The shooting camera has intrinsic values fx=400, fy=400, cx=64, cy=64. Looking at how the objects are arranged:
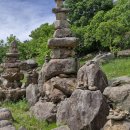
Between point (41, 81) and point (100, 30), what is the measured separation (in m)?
26.8

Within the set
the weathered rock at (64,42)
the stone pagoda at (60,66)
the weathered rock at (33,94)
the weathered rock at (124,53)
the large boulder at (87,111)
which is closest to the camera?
the large boulder at (87,111)

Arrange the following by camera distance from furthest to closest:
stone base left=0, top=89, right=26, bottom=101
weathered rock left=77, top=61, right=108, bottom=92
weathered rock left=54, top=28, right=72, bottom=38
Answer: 1. stone base left=0, top=89, right=26, bottom=101
2. weathered rock left=54, top=28, right=72, bottom=38
3. weathered rock left=77, top=61, right=108, bottom=92

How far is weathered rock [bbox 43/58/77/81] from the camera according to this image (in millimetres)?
19484

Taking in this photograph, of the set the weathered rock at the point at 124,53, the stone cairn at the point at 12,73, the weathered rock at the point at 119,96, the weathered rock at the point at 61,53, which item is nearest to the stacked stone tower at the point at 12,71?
the stone cairn at the point at 12,73

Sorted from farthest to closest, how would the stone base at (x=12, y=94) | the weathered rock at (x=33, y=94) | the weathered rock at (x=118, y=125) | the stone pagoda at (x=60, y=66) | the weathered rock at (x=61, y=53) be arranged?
the stone base at (x=12, y=94), the weathered rock at (x=33, y=94), the weathered rock at (x=61, y=53), the stone pagoda at (x=60, y=66), the weathered rock at (x=118, y=125)

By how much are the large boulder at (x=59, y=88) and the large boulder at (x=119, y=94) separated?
3742 millimetres

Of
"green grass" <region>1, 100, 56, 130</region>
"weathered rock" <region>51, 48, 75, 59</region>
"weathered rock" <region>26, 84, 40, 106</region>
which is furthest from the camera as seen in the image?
"weathered rock" <region>26, 84, 40, 106</region>

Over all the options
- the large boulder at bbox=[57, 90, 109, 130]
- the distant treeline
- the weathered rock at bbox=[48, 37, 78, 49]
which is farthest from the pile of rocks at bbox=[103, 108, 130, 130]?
the distant treeline

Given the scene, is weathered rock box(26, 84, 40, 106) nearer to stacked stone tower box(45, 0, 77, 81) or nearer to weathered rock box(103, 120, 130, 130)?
stacked stone tower box(45, 0, 77, 81)

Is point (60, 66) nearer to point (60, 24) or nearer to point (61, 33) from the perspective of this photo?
point (61, 33)

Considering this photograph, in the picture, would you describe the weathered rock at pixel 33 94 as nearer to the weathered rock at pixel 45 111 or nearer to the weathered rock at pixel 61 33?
the weathered rock at pixel 45 111

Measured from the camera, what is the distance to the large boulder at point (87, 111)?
47.0 feet

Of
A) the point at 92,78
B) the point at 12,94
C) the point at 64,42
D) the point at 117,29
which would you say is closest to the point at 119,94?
Result: the point at 92,78

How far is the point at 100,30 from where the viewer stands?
46.2 m
